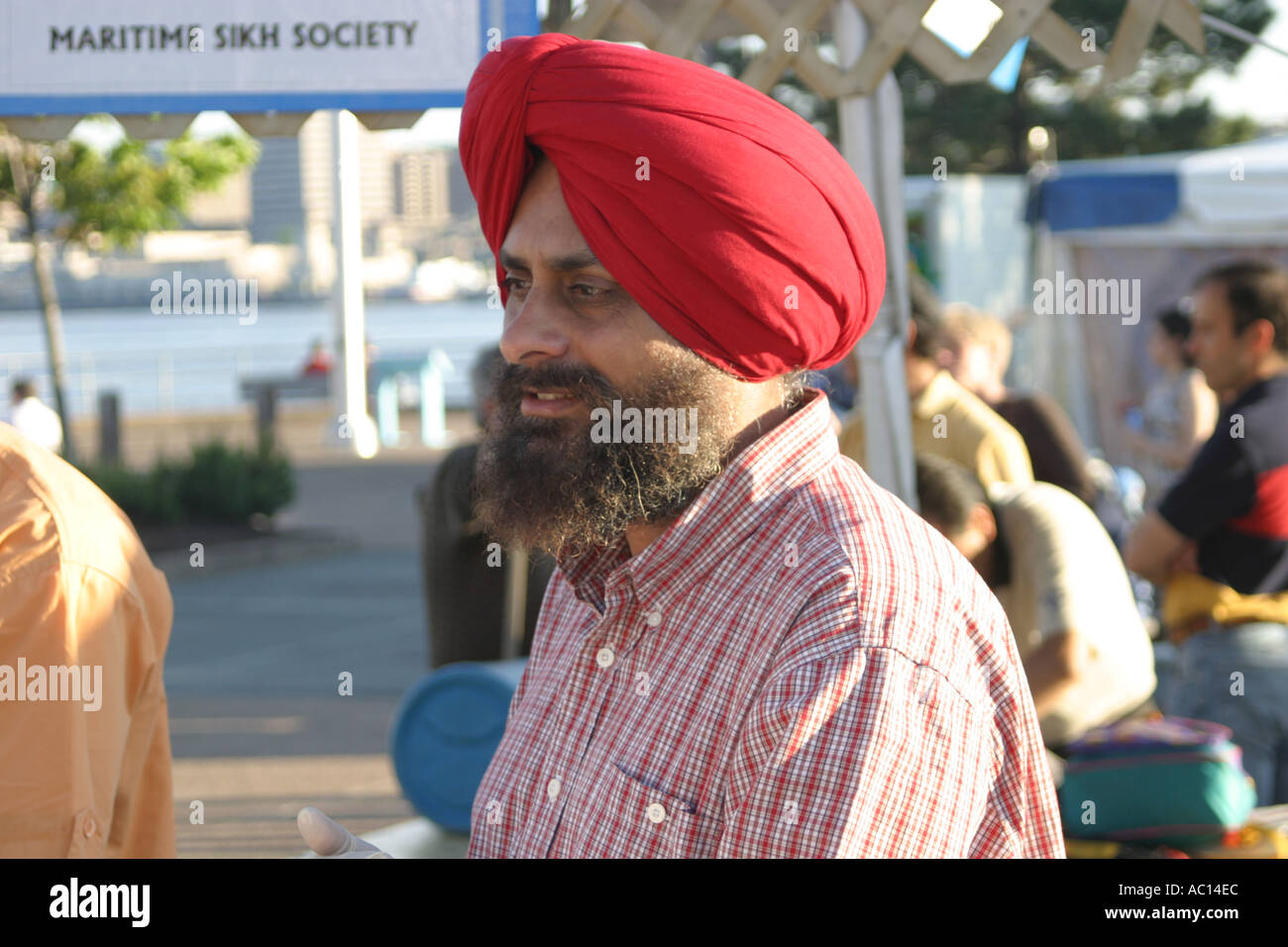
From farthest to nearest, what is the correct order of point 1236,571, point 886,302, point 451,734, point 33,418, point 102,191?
point 102,191 → point 33,418 → point 451,734 → point 1236,571 → point 886,302

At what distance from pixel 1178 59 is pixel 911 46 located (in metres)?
24.8

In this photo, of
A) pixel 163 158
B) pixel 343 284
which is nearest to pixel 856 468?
pixel 343 284

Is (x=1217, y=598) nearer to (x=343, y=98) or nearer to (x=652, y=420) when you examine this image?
(x=343, y=98)

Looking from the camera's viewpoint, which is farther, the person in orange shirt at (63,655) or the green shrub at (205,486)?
the green shrub at (205,486)

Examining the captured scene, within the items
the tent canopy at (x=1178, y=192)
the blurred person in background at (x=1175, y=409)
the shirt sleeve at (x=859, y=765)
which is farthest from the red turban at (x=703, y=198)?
the tent canopy at (x=1178, y=192)

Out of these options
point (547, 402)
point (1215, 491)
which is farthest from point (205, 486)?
point (547, 402)

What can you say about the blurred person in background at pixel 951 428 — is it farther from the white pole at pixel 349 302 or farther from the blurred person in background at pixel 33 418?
the blurred person in background at pixel 33 418

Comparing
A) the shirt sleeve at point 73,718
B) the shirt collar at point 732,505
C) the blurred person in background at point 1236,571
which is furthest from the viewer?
the blurred person in background at point 1236,571

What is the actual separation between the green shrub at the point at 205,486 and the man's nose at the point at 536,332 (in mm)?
12520

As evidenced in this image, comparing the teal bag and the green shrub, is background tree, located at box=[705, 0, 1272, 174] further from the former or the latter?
the teal bag

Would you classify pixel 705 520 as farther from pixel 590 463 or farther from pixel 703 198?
pixel 703 198

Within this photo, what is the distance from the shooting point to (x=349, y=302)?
3.63 meters

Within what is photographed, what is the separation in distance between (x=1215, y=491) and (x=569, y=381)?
290 cm

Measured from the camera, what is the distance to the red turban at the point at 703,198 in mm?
1604
